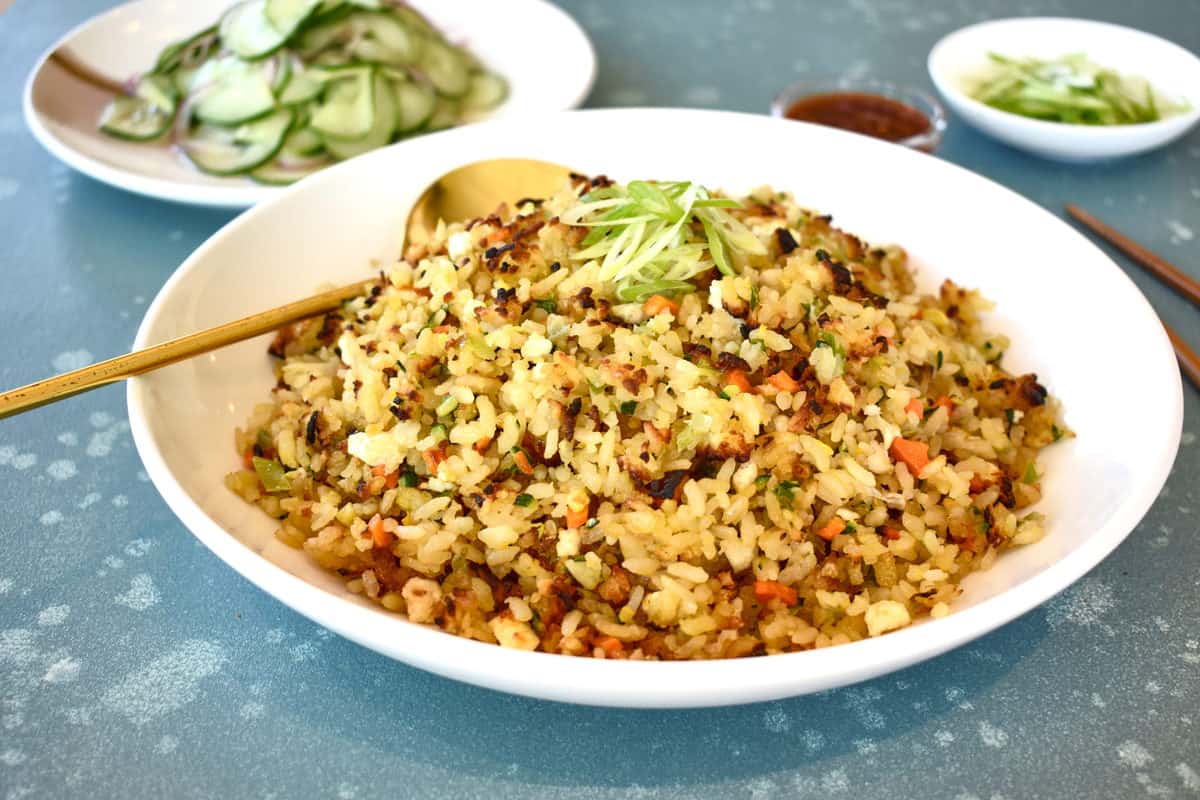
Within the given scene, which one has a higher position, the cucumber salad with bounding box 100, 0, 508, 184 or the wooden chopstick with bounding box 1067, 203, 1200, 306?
the cucumber salad with bounding box 100, 0, 508, 184

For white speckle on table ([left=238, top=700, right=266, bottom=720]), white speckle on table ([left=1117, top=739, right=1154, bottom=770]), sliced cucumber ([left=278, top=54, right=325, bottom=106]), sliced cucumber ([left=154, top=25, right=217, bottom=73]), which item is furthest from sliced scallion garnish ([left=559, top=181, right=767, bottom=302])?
sliced cucumber ([left=154, top=25, right=217, bottom=73])

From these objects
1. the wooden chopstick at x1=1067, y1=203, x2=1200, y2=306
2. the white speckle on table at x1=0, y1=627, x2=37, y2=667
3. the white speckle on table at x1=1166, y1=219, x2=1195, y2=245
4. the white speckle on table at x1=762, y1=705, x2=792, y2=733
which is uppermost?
the white speckle on table at x1=0, y1=627, x2=37, y2=667

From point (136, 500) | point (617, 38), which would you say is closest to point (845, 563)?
point (136, 500)

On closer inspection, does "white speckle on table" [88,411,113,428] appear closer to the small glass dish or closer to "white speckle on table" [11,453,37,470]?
"white speckle on table" [11,453,37,470]

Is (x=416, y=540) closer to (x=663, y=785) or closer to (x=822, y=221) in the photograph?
(x=663, y=785)

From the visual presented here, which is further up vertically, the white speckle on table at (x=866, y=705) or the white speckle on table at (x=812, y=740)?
the white speckle on table at (x=812, y=740)

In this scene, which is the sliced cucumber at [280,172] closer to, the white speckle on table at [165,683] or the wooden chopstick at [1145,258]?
the white speckle on table at [165,683]

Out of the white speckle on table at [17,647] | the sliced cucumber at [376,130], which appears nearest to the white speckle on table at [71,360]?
the white speckle on table at [17,647]

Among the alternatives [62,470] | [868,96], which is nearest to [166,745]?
[62,470]
